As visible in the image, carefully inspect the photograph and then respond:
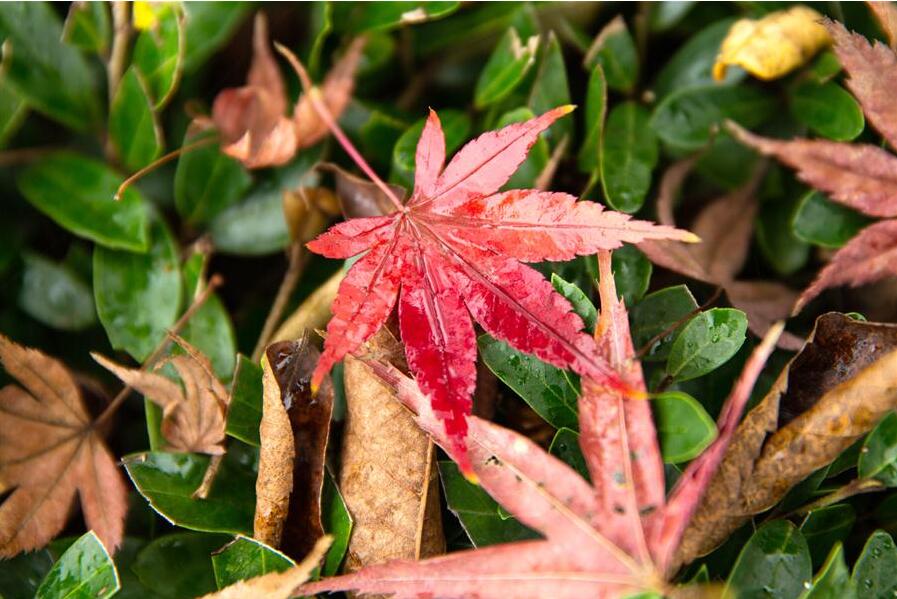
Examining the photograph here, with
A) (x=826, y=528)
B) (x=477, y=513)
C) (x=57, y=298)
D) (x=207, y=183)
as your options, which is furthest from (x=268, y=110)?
(x=826, y=528)

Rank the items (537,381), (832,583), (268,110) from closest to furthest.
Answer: (832,583)
(537,381)
(268,110)

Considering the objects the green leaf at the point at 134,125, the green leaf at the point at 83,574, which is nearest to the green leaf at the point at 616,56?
the green leaf at the point at 134,125

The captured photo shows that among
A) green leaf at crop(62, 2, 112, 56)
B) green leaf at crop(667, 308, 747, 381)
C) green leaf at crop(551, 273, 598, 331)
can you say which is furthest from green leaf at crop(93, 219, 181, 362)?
green leaf at crop(667, 308, 747, 381)

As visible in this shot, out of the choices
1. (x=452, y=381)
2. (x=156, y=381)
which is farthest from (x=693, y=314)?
(x=156, y=381)

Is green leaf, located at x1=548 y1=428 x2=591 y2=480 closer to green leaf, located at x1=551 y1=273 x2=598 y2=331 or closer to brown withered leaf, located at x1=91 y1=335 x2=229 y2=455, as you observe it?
green leaf, located at x1=551 y1=273 x2=598 y2=331

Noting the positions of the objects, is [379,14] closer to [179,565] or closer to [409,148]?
[409,148]

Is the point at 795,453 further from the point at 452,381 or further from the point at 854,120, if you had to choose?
the point at 854,120
